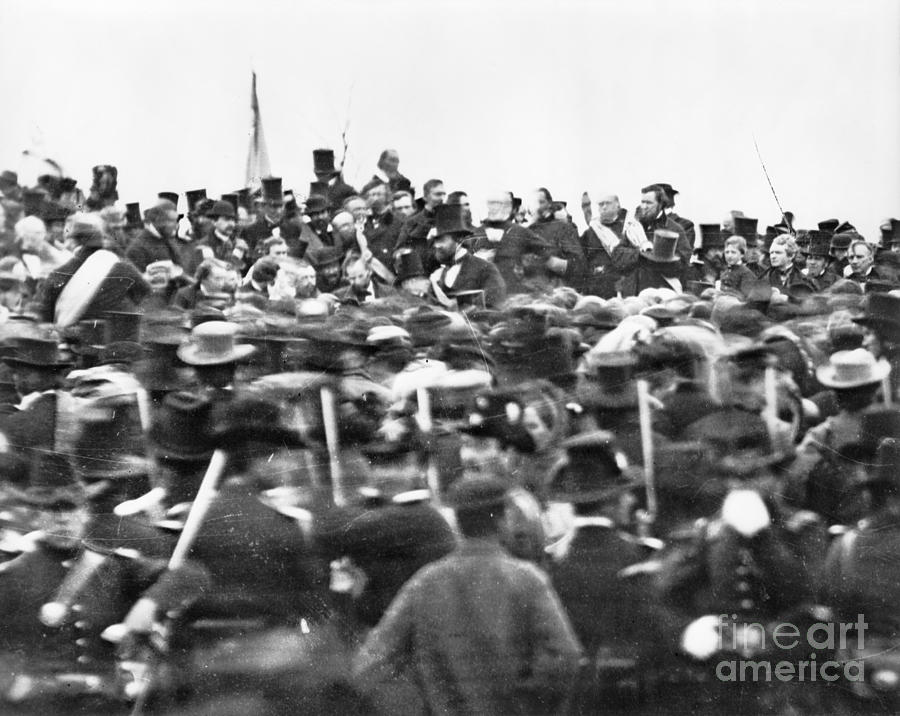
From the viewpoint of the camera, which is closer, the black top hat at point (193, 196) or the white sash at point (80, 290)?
the white sash at point (80, 290)

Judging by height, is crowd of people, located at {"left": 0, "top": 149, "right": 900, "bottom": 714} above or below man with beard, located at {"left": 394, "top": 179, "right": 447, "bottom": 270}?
below

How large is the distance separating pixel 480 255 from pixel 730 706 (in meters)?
2.04

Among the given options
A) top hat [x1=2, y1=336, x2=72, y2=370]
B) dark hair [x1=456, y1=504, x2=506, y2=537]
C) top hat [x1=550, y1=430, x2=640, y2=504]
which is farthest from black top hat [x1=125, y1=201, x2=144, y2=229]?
top hat [x1=550, y1=430, x2=640, y2=504]

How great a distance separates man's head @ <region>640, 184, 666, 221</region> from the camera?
19.7 feet

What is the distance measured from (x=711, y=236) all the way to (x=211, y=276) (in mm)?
2077

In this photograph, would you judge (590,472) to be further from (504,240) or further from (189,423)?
(189,423)

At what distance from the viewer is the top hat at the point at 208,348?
542 cm

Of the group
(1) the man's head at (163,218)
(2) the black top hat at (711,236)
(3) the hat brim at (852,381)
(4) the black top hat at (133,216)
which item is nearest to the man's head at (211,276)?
(1) the man's head at (163,218)

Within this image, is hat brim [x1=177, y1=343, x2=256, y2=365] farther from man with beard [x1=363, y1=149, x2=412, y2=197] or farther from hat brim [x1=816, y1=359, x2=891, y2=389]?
hat brim [x1=816, y1=359, x2=891, y2=389]

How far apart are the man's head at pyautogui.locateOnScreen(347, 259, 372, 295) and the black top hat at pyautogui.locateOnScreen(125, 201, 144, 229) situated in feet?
2.88

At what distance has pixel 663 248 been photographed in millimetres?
6164

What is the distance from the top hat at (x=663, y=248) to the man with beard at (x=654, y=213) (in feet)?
0.08

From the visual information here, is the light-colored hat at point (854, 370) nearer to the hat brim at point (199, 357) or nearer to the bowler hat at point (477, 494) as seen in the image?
the bowler hat at point (477, 494)

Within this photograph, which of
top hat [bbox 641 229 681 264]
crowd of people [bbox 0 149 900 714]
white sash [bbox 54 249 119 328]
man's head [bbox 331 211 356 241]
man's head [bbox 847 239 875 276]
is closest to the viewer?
crowd of people [bbox 0 149 900 714]
